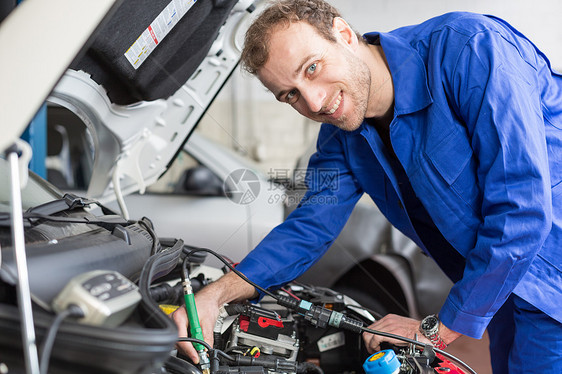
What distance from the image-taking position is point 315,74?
1.09m

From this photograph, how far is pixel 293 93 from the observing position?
1.14 m

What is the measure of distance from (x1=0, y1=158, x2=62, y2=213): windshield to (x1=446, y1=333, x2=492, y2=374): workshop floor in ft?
6.48

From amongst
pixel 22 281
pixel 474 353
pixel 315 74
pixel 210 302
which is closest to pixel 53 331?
pixel 22 281

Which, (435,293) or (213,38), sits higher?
(213,38)

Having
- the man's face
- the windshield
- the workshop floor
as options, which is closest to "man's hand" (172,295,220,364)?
the windshield

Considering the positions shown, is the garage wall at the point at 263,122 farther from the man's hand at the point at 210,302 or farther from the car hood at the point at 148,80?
the man's hand at the point at 210,302

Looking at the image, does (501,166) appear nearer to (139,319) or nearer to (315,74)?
(315,74)

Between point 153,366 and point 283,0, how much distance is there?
38.1 inches

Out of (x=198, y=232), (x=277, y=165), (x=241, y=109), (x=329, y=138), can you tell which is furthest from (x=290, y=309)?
(x=241, y=109)

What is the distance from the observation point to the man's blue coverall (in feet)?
3.02

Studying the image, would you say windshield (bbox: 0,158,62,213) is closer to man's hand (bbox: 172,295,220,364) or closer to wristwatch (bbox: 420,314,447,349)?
man's hand (bbox: 172,295,220,364)

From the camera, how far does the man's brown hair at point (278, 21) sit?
110 cm

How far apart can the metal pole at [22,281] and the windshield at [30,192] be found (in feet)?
1.47

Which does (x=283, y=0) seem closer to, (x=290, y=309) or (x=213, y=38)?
(x=213, y=38)
